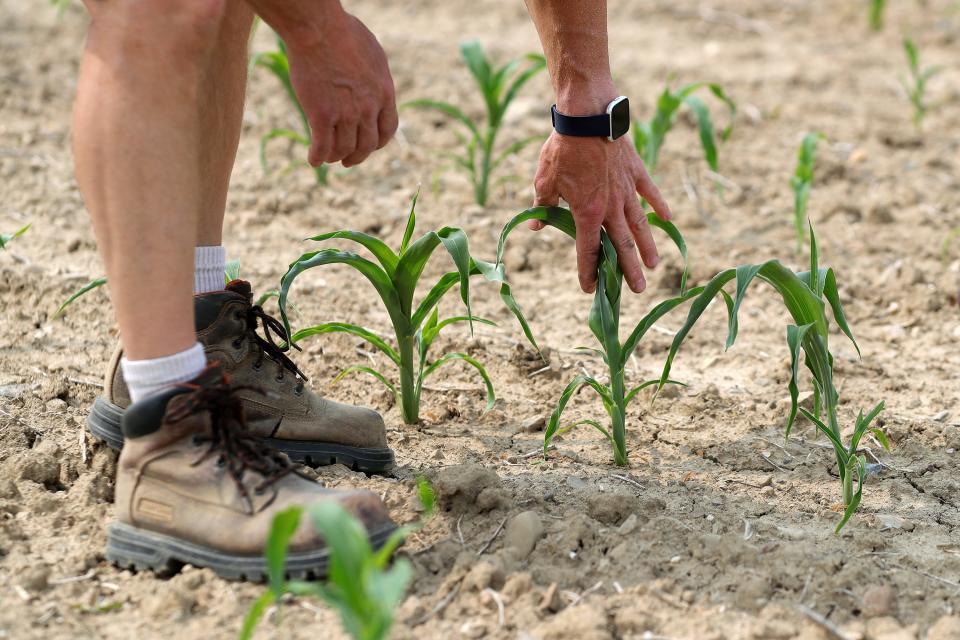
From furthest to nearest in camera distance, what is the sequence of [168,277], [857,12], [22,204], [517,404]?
[857,12], [22,204], [517,404], [168,277]

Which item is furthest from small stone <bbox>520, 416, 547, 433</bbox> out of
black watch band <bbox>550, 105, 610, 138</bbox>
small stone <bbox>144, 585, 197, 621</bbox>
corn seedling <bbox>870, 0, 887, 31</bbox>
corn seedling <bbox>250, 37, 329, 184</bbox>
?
corn seedling <bbox>870, 0, 887, 31</bbox>

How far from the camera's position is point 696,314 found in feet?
6.30

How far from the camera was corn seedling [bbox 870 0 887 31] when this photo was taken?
508cm

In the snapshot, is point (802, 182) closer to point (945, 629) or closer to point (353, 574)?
point (945, 629)

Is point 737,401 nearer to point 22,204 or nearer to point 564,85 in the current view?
point 564,85

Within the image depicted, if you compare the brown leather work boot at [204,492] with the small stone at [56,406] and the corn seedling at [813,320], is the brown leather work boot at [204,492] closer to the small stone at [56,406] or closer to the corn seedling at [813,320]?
the small stone at [56,406]

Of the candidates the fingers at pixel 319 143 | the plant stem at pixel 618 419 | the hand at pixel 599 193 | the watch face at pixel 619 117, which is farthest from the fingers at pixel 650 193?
the fingers at pixel 319 143

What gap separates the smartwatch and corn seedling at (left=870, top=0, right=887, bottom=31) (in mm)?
3636

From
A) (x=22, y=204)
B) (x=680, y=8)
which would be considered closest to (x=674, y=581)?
(x=22, y=204)

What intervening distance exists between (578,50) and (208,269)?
79 cm

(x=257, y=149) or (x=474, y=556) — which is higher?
(x=257, y=149)

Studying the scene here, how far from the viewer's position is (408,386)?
2.26 meters

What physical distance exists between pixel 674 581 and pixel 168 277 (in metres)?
0.91

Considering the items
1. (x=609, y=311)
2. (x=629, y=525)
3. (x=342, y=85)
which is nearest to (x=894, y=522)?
(x=629, y=525)
